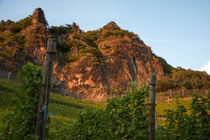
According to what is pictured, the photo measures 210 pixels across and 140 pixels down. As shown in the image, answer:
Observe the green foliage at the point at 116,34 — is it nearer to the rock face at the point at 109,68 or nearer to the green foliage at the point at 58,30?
the rock face at the point at 109,68

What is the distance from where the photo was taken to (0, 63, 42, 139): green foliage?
313 cm

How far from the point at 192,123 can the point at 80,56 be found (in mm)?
35441

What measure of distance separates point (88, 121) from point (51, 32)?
42.4 m

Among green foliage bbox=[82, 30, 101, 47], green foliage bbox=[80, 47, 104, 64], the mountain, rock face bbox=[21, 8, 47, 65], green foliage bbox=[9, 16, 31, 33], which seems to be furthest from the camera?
green foliage bbox=[82, 30, 101, 47]

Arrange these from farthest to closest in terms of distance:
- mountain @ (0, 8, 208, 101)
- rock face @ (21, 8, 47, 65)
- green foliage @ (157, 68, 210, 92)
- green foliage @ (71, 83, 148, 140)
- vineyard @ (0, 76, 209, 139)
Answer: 1. green foliage @ (157, 68, 210, 92)
2. rock face @ (21, 8, 47, 65)
3. mountain @ (0, 8, 208, 101)
4. vineyard @ (0, 76, 209, 139)
5. green foliage @ (71, 83, 148, 140)

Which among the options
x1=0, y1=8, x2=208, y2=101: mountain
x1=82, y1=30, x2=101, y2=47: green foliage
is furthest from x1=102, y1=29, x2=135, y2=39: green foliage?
x1=82, y1=30, x2=101, y2=47: green foliage

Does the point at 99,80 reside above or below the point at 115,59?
below

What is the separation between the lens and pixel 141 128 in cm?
362

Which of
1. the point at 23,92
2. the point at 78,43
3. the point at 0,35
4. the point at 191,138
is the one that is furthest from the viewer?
the point at 78,43

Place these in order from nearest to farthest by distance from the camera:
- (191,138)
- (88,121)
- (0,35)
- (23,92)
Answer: (23,92), (191,138), (88,121), (0,35)

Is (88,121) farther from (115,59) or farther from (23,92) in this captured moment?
(115,59)

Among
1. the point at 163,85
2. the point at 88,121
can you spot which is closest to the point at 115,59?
the point at 163,85

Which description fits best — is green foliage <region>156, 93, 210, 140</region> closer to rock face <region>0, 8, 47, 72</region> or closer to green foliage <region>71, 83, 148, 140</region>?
green foliage <region>71, 83, 148, 140</region>

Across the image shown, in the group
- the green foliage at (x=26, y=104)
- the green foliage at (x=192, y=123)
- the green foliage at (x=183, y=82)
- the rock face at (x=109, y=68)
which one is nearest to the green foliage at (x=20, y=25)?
the rock face at (x=109, y=68)
